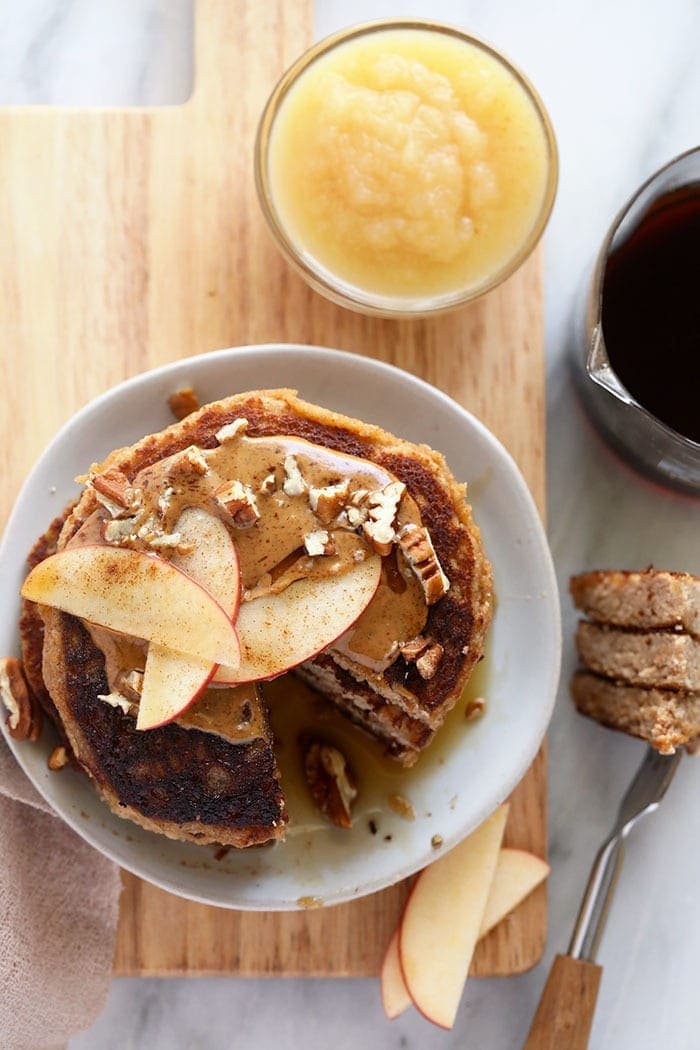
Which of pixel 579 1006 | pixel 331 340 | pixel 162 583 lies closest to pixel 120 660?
pixel 162 583

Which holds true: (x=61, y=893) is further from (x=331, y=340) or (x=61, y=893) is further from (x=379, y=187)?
(x=379, y=187)

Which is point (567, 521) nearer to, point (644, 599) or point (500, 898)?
point (644, 599)

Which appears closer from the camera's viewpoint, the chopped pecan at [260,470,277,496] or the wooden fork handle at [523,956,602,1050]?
the chopped pecan at [260,470,277,496]

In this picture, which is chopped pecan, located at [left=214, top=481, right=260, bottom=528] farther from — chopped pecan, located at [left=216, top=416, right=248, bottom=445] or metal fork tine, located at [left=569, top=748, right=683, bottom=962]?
Result: metal fork tine, located at [left=569, top=748, right=683, bottom=962]

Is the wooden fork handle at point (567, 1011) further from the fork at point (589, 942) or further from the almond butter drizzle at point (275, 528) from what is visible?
the almond butter drizzle at point (275, 528)

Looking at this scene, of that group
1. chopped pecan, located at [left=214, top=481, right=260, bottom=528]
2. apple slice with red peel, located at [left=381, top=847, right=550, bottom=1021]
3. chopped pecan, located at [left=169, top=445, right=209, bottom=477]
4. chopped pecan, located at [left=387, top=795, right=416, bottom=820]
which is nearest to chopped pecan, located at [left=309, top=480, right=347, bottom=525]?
chopped pecan, located at [left=214, top=481, right=260, bottom=528]

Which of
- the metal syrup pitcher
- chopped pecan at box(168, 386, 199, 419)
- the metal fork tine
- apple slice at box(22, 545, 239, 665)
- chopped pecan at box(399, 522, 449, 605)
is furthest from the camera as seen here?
the metal fork tine

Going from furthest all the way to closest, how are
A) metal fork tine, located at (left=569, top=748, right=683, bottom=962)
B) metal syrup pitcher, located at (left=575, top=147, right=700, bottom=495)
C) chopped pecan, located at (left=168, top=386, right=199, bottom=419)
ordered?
1. metal fork tine, located at (left=569, top=748, right=683, bottom=962)
2. chopped pecan, located at (left=168, top=386, right=199, bottom=419)
3. metal syrup pitcher, located at (left=575, top=147, right=700, bottom=495)
